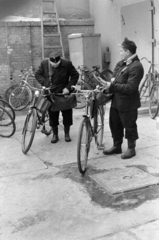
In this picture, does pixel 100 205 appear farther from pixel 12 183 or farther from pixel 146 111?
pixel 146 111

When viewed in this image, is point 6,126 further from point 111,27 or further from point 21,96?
point 111,27

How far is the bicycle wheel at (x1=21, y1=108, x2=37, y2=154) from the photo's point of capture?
16.1 ft

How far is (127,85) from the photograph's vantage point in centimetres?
421

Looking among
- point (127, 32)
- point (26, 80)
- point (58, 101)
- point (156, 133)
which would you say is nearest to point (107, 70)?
point (127, 32)

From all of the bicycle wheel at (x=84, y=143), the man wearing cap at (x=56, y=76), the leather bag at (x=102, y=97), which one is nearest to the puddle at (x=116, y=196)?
the bicycle wheel at (x=84, y=143)

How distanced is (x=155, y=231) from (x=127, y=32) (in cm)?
738

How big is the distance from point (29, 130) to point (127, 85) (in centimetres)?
174

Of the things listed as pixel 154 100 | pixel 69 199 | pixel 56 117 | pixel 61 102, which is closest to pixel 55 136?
pixel 56 117

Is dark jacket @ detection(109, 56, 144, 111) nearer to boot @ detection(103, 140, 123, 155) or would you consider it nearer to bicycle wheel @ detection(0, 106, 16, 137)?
boot @ detection(103, 140, 123, 155)

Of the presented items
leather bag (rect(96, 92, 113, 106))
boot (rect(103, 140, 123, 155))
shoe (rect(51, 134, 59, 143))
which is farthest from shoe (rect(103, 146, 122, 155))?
shoe (rect(51, 134, 59, 143))

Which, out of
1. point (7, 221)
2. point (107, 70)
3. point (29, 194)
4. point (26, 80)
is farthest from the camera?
point (107, 70)

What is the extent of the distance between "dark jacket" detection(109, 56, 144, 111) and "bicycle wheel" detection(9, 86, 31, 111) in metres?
4.81

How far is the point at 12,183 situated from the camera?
400 centimetres

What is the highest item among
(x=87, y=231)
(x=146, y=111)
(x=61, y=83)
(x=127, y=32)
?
(x=127, y=32)
